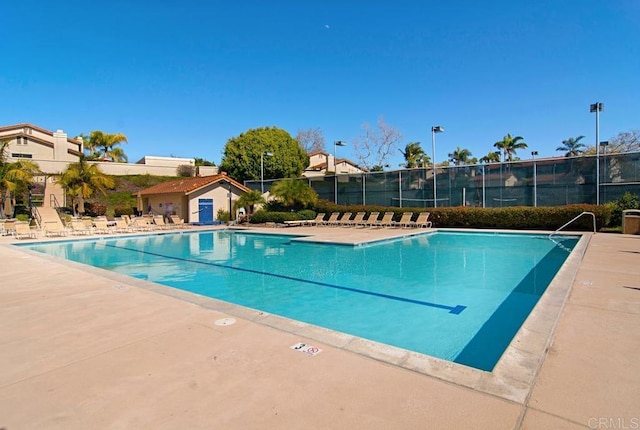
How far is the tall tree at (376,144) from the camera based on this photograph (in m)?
41.3

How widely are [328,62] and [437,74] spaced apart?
7.10m

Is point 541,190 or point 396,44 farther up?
point 396,44

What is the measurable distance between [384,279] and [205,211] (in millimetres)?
19242

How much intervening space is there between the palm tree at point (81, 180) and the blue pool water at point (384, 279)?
11.7 meters

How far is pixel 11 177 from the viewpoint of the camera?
23.6 meters

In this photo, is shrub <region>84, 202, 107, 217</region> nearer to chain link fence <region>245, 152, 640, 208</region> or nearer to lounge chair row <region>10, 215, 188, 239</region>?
lounge chair row <region>10, 215, 188, 239</region>

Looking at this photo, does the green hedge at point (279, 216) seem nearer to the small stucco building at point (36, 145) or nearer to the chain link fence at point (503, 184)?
the chain link fence at point (503, 184)

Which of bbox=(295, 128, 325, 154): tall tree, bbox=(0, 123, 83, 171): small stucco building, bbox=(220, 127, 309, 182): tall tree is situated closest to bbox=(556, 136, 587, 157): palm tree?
bbox=(295, 128, 325, 154): tall tree

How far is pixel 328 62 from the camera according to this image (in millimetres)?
24719

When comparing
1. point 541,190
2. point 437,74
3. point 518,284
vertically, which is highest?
point 437,74

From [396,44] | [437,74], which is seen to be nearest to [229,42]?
[396,44]

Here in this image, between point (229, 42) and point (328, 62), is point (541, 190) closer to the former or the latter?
point (328, 62)

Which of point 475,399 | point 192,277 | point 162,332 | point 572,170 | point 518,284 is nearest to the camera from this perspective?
point 475,399

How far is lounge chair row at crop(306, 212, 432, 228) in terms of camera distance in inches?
768
